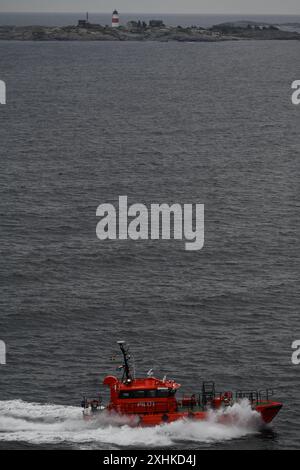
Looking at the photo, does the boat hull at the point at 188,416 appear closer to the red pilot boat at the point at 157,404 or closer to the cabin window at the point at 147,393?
the red pilot boat at the point at 157,404

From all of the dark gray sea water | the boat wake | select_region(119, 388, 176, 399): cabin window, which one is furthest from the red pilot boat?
the dark gray sea water

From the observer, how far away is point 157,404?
8044 centimetres

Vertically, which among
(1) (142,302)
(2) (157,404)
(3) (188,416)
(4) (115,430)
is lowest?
(4) (115,430)

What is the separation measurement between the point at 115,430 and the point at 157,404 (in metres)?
3.78

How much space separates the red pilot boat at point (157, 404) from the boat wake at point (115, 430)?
1.66 feet

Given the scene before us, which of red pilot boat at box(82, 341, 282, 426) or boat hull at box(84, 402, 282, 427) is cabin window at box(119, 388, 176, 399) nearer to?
red pilot boat at box(82, 341, 282, 426)

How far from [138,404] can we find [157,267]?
38887mm

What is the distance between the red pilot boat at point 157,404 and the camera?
7981cm

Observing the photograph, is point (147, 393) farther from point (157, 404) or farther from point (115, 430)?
point (115, 430)

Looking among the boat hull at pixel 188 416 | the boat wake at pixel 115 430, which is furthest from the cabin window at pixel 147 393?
the boat wake at pixel 115 430

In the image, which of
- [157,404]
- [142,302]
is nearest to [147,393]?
[157,404]
